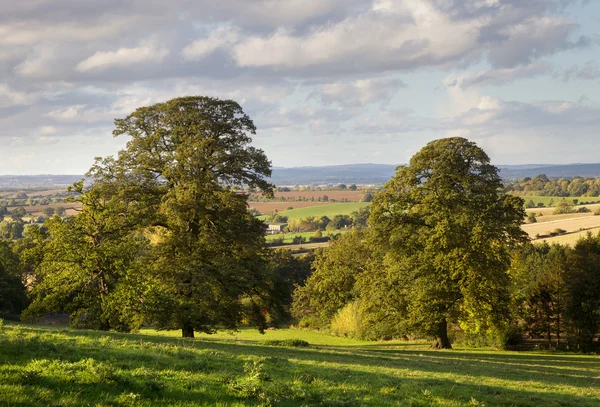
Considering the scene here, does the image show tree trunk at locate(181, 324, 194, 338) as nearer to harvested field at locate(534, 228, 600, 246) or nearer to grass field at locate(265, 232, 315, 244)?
harvested field at locate(534, 228, 600, 246)

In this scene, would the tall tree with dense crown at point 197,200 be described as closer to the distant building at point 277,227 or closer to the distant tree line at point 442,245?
the distant tree line at point 442,245

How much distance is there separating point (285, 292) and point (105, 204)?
13202 millimetres

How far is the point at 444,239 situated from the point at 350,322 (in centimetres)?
3081

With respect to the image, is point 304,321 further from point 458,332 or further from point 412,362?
point 412,362

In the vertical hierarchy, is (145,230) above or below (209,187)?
below

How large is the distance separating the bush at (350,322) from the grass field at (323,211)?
108m

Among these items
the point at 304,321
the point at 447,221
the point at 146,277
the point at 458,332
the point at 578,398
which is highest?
the point at 447,221

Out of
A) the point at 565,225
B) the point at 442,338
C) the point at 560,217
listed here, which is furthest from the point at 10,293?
the point at 560,217

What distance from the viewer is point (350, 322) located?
199ft

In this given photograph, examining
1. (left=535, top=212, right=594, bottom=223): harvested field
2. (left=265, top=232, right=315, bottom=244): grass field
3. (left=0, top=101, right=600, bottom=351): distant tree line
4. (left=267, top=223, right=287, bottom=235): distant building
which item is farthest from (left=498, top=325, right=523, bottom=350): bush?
(left=267, top=223, right=287, bottom=235): distant building

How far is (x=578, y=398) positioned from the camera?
15031 millimetres

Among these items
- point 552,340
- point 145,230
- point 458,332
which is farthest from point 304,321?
point 145,230

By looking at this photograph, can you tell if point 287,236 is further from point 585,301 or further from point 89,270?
point 89,270

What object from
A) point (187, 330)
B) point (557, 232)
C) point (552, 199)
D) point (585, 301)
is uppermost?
point (552, 199)
